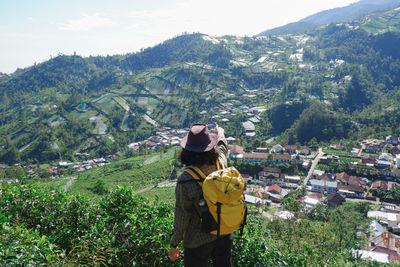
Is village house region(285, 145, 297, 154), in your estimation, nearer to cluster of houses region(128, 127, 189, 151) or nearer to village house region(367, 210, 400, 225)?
village house region(367, 210, 400, 225)

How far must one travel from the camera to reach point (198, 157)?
2158mm

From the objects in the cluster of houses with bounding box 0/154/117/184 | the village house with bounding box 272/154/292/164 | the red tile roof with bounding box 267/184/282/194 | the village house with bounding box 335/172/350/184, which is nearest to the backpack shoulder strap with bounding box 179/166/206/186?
the red tile roof with bounding box 267/184/282/194

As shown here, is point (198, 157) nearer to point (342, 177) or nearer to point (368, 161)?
point (342, 177)

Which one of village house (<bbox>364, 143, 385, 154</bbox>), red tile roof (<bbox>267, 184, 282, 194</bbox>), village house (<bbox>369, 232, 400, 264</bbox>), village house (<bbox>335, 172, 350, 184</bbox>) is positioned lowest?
village house (<bbox>364, 143, 385, 154</bbox>)

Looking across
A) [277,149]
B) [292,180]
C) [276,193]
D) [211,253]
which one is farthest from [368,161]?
[211,253]

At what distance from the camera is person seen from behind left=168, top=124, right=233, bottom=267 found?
1.98 m

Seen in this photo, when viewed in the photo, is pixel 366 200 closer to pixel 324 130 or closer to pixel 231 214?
pixel 324 130

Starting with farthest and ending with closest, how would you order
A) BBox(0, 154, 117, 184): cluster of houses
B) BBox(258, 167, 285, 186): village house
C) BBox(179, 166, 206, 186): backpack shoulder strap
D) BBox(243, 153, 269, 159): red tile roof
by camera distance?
1. BBox(0, 154, 117, 184): cluster of houses
2. BBox(243, 153, 269, 159): red tile roof
3. BBox(258, 167, 285, 186): village house
4. BBox(179, 166, 206, 186): backpack shoulder strap

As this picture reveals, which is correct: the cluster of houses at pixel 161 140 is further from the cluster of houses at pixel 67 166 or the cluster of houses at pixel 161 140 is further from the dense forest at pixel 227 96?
the cluster of houses at pixel 67 166

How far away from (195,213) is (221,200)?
40cm

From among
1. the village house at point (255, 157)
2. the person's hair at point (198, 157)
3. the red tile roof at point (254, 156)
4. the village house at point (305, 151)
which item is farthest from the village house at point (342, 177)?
the person's hair at point (198, 157)

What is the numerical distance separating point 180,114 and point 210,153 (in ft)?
242

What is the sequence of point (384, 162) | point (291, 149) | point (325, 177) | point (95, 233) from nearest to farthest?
point (95, 233), point (325, 177), point (384, 162), point (291, 149)

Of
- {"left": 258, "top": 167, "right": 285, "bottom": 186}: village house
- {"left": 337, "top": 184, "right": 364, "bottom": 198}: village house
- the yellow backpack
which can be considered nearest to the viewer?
the yellow backpack
